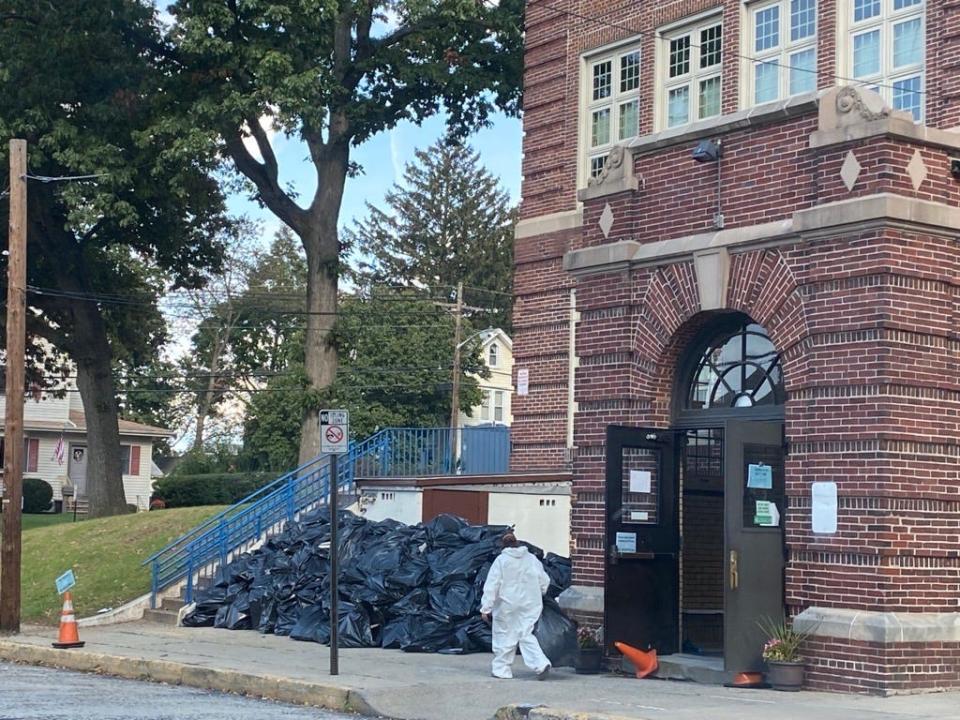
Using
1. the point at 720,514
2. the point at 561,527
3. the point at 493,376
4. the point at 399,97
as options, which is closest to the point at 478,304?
the point at 493,376

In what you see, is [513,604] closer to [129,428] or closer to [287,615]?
[287,615]

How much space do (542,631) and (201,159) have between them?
1940cm

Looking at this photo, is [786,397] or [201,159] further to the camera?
[201,159]

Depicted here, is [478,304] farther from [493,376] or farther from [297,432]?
[297,432]

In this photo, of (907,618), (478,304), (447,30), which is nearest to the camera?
(907,618)

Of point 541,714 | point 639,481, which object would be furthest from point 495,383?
point 541,714

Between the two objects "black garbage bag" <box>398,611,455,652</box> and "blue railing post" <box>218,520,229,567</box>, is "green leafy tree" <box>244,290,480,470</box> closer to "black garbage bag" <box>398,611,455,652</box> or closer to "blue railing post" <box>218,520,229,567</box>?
"blue railing post" <box>218,520,229,567</box>

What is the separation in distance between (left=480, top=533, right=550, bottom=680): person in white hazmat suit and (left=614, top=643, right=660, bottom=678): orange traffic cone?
81 centimetres

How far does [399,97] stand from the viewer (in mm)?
32000

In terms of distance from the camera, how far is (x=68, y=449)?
6125cm

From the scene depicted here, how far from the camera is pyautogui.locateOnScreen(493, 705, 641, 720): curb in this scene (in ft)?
36.7

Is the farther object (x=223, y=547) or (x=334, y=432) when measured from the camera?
(x=223, y=547)

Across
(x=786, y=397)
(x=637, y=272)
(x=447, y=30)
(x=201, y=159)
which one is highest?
(x=447, y=30)

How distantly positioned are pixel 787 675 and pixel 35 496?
4349 centimetres
